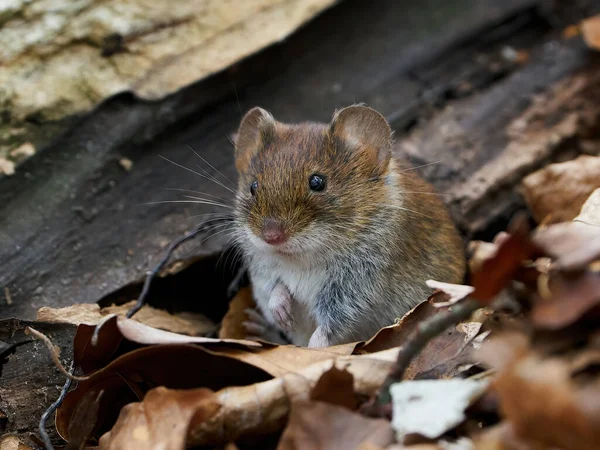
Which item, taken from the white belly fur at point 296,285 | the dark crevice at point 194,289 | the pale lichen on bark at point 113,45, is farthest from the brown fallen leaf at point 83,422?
the pale lichen on bark at point 113,45

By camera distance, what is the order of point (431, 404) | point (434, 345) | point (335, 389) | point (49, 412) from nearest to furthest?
point (431, 404) < point (335, 389) < point (434, 345) < point (49, 412)

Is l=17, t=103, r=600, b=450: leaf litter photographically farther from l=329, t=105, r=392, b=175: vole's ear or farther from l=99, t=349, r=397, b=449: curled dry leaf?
l=329, t=105, r=392, b=175: vole's ear

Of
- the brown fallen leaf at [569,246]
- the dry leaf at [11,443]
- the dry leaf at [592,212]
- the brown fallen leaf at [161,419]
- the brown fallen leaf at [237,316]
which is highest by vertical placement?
the brown fallen leaf at [569,246]

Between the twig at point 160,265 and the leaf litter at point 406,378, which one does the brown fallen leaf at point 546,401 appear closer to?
the leaf litter at point 406,378

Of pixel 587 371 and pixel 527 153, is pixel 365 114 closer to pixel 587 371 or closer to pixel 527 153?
pixel 527 153

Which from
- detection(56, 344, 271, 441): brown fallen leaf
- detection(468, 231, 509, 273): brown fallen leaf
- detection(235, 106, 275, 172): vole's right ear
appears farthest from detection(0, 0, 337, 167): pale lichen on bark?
detection(468, 231, 509, 273): brown fallen leaf

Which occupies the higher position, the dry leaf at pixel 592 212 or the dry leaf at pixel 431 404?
the dry leaf at pixel 431 404

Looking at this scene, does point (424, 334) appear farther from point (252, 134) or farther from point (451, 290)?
point (252, 134)

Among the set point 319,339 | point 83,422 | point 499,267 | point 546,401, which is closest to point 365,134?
point 319,339

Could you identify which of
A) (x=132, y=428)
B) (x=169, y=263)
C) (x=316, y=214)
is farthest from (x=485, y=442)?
(x=169, y=263)
